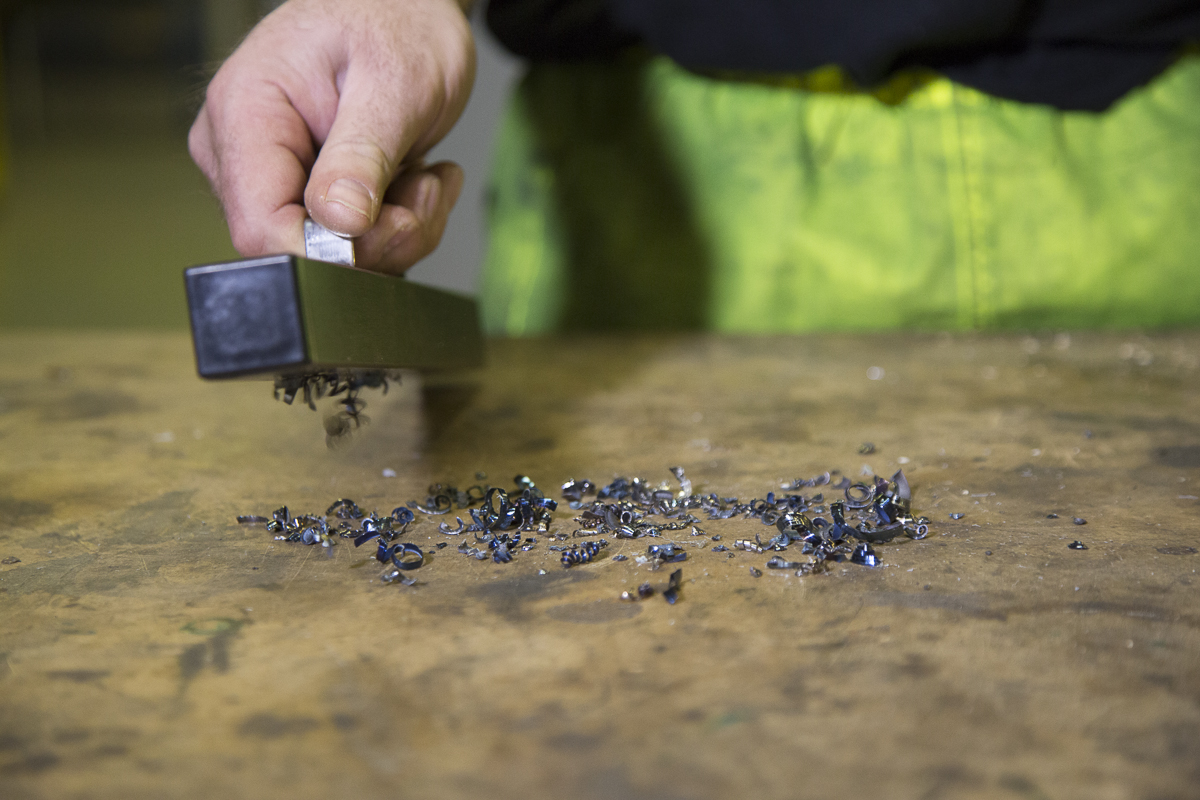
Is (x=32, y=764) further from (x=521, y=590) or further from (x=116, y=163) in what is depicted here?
(x=116, y=163)

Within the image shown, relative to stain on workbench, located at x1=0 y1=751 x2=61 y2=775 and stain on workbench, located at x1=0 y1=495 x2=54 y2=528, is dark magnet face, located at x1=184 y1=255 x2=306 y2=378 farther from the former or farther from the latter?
stain on workbench, located at x1=0 y1=495 x2=54 y2=528

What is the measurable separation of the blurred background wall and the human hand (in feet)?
5.35

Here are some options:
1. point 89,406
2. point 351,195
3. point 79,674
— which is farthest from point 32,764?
point 89,406

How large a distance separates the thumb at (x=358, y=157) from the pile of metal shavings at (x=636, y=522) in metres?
0.23

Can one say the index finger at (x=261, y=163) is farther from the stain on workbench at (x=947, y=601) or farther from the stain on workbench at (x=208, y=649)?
the stain on workbench at (x=947, y=601)

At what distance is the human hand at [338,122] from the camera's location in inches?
30.2

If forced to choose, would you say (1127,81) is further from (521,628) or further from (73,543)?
(73,543)

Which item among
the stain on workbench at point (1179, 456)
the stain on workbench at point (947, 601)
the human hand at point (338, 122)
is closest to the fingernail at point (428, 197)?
the human hand at point (338, 122)

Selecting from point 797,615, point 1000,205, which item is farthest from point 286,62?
point 1000,205

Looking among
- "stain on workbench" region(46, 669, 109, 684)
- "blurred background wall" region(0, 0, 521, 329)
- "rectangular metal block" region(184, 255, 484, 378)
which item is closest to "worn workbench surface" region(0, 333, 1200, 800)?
"stain on workbench" region(46, 669, 109, 684)

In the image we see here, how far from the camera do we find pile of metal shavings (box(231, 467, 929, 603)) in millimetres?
605

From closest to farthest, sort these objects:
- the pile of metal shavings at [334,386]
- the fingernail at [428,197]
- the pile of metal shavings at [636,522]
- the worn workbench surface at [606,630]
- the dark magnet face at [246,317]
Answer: the worn workbench surface at [606,630]
the dark magnet face at [246,317]
the pile of metal shavings at [636,522]
the pile of metal shavings at [334,386]
the fingernail at [428,197]

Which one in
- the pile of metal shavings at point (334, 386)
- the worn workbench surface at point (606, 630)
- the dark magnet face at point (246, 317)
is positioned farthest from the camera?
the pile of metal shavings at point (334, 386)

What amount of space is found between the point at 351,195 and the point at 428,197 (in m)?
0.23
